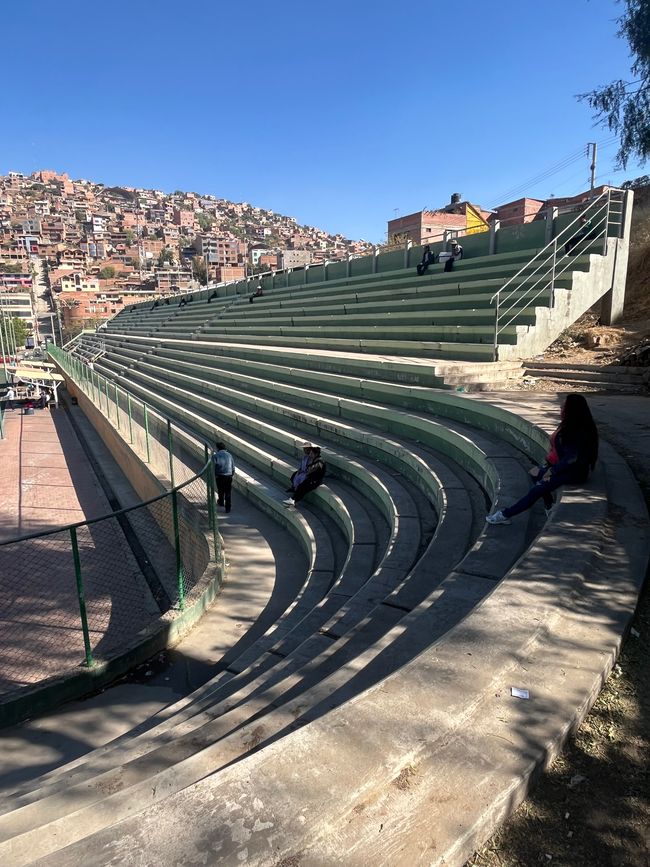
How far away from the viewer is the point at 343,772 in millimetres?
1718

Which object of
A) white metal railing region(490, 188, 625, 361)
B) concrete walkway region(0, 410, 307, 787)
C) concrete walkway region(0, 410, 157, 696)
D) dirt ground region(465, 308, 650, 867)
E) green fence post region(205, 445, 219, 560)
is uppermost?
white metal railing region(490, 188, 625, 361)

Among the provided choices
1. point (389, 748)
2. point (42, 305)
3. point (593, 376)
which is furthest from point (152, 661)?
point (42, 305)

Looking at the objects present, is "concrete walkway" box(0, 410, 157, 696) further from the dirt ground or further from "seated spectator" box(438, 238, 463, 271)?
"seated spectator" box(438, 238, 463, 271)

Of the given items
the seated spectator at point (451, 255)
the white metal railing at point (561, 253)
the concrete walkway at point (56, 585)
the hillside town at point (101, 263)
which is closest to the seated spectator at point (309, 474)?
the concrete walkway at point (56, 585)

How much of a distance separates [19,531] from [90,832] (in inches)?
413

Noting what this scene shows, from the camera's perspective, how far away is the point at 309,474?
307 inches

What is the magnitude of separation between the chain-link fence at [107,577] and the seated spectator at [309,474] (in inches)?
55.1

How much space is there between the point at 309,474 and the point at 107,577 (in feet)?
12.3

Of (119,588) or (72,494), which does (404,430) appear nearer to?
(119,588)

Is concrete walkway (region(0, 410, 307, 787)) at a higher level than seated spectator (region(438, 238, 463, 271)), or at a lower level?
lower

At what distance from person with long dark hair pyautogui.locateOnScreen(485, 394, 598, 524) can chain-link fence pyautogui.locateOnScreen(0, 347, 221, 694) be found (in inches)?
139

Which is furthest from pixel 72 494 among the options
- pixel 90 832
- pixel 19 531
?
pixel 90 832

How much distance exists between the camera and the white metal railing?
11.3 meters

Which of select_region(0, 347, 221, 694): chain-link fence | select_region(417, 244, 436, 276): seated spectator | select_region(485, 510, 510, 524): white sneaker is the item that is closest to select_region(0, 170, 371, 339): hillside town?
select_region(417, 244, 436, 276): seated spectator
